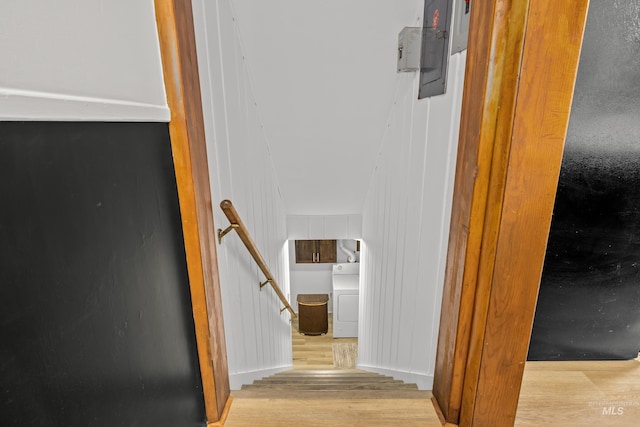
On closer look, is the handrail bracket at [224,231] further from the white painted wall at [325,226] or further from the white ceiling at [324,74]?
the white painted wall at [325,226]

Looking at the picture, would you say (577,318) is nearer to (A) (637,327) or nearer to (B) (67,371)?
(A) (637,327)

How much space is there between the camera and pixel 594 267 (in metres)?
1.32

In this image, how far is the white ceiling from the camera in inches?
70.9

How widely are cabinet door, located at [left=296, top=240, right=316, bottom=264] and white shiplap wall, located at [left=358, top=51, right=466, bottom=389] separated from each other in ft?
11.3

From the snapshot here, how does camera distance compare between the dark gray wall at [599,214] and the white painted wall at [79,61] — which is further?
the dark gray wall at [599,214]

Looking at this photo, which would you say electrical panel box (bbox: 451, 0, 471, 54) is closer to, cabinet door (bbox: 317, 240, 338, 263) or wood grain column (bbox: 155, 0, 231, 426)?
wood grain column (bbox: 155, 0, 231, 426)

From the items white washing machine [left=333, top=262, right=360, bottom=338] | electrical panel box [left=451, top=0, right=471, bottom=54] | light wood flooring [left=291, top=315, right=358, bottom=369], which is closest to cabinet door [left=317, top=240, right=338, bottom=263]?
white washing machine [left=333, top=262, right=360, bottom=338]

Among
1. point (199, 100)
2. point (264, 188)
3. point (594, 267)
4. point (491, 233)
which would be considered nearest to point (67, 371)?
point (199, 100)

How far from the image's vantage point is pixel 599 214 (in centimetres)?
124

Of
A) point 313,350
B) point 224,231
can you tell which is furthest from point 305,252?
point 224,231

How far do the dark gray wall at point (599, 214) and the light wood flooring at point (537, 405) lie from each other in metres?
0.08

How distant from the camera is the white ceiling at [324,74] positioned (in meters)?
1.80

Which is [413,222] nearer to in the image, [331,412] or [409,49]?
[409,49]

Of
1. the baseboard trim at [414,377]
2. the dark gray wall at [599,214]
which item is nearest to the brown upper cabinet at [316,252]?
the baseboard trim at [414,377]
